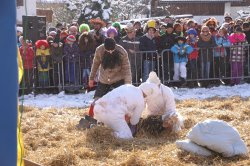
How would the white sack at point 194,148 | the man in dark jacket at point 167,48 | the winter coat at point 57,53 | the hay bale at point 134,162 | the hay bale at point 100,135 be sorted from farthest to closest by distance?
1. the man in dark jacket at point 167,48
2. the winter coat at point 57,53
3. the hay bale at point 100,135
4. the white sack at point 194,148
5. the hay bale at point 134,162

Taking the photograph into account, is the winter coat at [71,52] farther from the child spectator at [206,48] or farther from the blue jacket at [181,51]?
the child spectator at [206,48]

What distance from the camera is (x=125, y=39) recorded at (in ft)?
39.1

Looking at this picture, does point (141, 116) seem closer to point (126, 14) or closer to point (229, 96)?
point (229, 96)

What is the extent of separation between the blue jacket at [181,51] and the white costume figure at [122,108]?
4.61m

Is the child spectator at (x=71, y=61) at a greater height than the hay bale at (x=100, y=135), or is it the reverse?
the child spectator at (x=71, y=61)

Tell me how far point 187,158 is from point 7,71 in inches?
131

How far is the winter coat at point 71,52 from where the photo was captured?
11.7 metres

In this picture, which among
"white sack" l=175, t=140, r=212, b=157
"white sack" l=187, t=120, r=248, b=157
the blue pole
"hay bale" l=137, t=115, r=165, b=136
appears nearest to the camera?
the blue pole

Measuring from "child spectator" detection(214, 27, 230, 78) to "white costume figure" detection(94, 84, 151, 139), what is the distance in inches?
210

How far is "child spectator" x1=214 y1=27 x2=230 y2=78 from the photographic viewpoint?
12.1 m

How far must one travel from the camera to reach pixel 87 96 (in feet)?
37.1

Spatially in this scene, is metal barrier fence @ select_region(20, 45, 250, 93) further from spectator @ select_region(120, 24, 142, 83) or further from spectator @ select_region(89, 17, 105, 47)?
spectator @ select_region(89, 17, 105, 47)

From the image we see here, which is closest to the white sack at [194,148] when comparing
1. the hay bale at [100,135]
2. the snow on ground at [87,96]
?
the hay bale at [100,135]

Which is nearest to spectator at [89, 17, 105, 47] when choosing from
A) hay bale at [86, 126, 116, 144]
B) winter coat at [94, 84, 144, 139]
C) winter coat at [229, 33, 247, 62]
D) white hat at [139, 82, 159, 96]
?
winter coat at [229, 33, 247, 62]
